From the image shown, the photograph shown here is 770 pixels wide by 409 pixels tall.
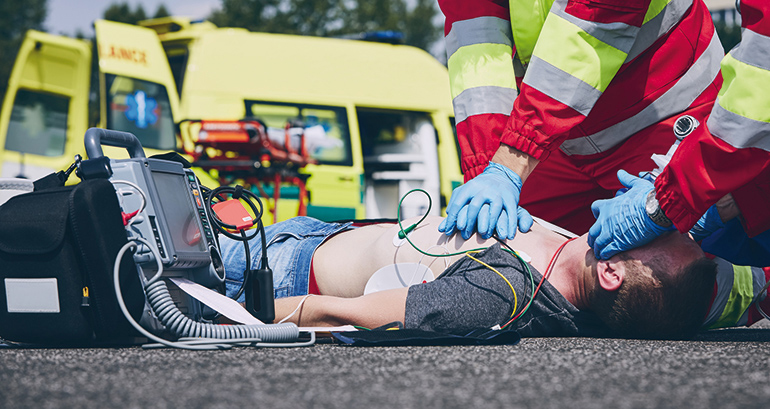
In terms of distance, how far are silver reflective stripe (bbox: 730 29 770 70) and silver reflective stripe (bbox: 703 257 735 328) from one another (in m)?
0.90

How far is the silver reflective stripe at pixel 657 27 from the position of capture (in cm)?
255

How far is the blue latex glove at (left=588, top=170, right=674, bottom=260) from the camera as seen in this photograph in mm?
2193

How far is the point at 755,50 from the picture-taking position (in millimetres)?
1907

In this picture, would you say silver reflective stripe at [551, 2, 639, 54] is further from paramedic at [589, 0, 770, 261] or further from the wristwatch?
the wristwatch

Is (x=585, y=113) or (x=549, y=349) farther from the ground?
(x=585, y=113)

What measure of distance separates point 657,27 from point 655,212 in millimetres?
785

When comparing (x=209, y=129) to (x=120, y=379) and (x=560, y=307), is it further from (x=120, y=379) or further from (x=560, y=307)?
(x=120, y=379)

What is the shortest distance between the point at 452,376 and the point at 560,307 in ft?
3.22

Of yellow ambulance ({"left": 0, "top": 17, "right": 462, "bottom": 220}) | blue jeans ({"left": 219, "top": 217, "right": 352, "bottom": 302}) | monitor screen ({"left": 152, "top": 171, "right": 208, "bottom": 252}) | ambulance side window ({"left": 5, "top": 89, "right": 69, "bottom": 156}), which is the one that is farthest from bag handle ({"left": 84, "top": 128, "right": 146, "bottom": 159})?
ambulance side window ({"left": 5, "top": 89, "right": 69, "bottom": 156})

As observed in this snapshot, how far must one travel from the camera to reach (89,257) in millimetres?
1845

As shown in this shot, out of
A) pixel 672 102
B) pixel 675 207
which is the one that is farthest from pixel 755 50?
pixel 672 102

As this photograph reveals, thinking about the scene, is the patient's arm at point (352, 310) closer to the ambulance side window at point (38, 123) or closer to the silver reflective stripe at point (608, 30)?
the silver reflective stripe at point (608, 30)

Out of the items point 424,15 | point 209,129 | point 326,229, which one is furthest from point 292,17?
point 326,229

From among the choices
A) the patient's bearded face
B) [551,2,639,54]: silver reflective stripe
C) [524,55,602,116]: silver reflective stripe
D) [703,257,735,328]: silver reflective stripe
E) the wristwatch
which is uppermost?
[551,2,639,54]: silver reflective stripe
